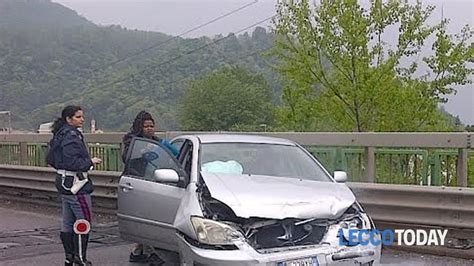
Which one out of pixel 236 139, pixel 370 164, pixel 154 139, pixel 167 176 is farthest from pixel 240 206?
pixel 370 164

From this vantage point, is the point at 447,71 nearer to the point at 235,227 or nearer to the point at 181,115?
the point at 181,115

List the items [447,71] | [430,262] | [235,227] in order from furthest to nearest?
[447,71], [430,262], [235,227]

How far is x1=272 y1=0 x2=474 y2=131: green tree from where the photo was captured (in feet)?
63.4

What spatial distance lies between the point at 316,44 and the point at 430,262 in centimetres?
1394

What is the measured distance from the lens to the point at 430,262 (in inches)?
266

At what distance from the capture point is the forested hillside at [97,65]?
105ft

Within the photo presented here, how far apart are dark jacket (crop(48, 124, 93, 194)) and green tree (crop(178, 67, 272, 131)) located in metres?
19.8

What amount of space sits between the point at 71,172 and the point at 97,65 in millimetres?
33614

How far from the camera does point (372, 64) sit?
19.5 meters

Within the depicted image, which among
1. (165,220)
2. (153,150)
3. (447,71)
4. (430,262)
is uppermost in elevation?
(447,71)

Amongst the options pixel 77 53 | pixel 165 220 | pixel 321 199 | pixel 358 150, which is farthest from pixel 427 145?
pixel 77 53

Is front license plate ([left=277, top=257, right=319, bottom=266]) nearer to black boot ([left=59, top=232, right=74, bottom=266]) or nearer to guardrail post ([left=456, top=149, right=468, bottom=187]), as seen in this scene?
black boot ([left=59, top=232, right=74, bottom=266])

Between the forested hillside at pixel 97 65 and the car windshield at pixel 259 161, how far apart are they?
21583 mm

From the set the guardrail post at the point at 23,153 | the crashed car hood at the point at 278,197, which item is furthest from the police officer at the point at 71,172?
the guardrail post at the point at 23,153
